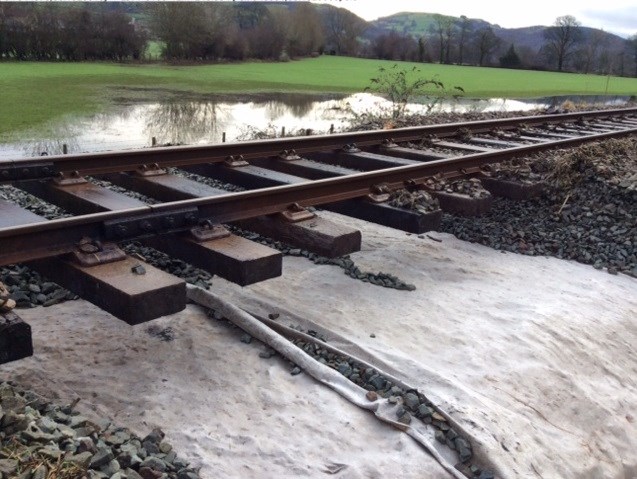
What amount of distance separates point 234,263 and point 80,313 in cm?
107

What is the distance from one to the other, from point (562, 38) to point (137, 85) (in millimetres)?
58224

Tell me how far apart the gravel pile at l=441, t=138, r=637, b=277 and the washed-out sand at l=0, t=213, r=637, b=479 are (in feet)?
2.65

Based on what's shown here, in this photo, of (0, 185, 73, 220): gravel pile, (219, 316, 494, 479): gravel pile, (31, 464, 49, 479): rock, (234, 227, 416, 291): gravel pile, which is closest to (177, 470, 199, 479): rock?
(31, 464, 49, 479): rock

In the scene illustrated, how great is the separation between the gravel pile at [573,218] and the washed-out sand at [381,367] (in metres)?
0.81

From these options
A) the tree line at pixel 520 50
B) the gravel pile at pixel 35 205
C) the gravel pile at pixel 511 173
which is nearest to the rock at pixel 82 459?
the gravel pile at pixel 35 205

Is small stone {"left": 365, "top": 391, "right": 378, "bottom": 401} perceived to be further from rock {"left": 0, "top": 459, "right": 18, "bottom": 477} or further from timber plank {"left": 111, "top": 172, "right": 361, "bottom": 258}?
rock {"left": 0, "top": 459, "right": 18, "bottom": 477}

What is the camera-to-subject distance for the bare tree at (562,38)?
68.0 m

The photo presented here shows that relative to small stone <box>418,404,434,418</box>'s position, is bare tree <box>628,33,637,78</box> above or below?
above

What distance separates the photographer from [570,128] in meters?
11.6

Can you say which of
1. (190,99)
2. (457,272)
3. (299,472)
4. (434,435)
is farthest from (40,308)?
(190,99)

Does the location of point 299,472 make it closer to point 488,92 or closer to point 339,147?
point 339,147

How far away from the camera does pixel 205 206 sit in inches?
164

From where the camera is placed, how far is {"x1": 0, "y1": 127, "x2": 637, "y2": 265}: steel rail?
3.40m

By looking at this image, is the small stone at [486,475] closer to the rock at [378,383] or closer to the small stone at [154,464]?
the rock at [378,383]
